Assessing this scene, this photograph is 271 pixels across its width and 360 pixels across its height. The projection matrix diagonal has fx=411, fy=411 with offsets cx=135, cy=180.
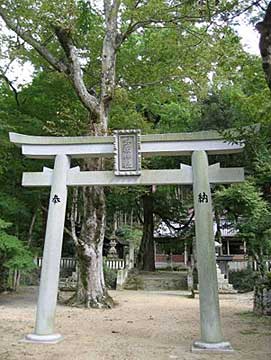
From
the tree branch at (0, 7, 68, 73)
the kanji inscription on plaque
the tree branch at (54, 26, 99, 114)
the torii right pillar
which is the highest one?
the tree branch at (0, 7, 68, 73)

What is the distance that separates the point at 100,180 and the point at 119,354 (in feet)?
9.60

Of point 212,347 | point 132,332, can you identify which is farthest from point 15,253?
point 212,347

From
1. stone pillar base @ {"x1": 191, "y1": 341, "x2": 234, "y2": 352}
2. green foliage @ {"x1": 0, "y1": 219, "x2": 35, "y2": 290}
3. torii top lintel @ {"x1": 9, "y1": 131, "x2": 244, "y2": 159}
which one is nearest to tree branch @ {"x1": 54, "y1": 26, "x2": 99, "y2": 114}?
green foliage @ {"x1": 0, "y1": 219, "x2": 35, "y2": 290}

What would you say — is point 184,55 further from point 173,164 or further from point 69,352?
point 69,352

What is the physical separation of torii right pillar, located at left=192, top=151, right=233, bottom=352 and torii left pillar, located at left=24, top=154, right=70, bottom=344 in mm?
2339

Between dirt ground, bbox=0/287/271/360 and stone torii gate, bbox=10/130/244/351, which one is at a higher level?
stone torii gate, bbox=10/130/244/351

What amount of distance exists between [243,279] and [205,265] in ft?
39.5

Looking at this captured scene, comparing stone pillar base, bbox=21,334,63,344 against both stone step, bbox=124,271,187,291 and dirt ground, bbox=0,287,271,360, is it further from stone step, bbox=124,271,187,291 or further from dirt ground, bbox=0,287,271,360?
stone step, bbox=124,271,187,291

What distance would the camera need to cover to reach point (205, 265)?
654 centimetres

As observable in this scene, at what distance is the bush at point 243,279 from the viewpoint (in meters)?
17.1

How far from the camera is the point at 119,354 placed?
19.4 feet

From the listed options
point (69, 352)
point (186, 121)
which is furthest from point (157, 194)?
point (69, 352)

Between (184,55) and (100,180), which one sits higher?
(184,55)

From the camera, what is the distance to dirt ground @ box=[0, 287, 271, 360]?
232 inches
